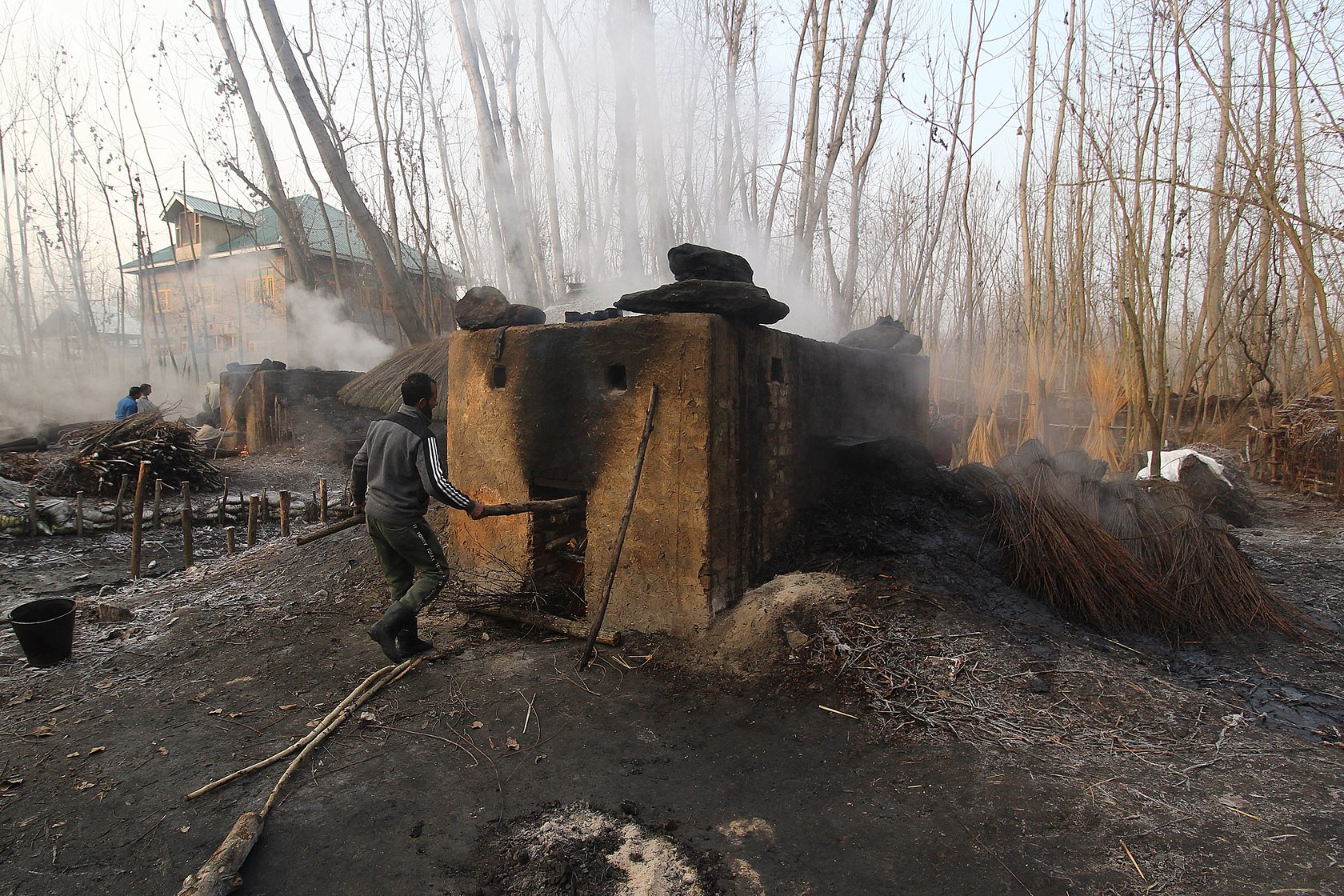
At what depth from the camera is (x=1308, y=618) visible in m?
5.03

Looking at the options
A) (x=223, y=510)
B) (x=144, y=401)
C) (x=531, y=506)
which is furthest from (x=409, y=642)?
(x=144, y=401)

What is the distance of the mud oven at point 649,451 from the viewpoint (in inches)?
180

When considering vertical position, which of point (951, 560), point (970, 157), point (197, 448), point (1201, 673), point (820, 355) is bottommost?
point (1201, 673)

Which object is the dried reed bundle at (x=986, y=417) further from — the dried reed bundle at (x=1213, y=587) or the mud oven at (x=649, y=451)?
the mud oven at (x=649, y=451)

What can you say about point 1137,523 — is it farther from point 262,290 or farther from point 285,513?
point 262,290

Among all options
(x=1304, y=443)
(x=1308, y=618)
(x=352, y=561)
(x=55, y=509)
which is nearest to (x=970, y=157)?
(x=1304, y=443)

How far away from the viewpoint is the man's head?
4.50m

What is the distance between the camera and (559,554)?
223 inches

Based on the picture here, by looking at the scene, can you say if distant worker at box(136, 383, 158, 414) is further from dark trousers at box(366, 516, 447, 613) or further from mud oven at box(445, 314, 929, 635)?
dark trousers at box(366, 516, 447, 613)

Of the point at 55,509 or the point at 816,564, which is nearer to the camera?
the point at 816,564

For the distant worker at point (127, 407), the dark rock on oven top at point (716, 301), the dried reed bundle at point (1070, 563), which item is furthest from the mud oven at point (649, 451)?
the distant worker at point (127, 407)

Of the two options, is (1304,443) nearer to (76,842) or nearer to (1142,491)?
(1142,491)

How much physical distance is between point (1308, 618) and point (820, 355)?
416cm

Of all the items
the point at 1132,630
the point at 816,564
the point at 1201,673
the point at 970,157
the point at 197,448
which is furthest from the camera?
the point at 970,157
